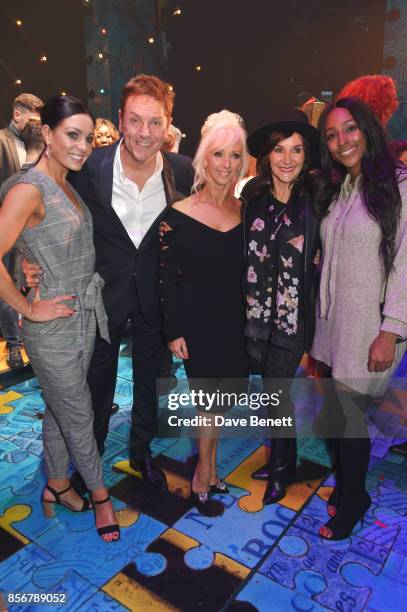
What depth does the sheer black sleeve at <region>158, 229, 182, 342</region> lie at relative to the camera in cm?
199

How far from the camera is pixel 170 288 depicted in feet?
6.66

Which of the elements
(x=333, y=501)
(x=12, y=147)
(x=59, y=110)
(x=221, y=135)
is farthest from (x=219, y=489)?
(x=12, y=147)

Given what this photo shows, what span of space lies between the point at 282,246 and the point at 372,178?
1.48 feet

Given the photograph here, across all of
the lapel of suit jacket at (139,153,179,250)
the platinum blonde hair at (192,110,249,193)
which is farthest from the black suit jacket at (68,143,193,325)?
the platinum blonde hair at (192,110,249,193)

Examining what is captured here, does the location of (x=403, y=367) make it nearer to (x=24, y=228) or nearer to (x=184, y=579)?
(x=184, y=579)

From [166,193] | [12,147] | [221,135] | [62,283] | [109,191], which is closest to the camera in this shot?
[62,283]

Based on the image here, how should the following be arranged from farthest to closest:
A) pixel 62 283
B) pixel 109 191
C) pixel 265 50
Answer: pixel 265 50 → pixel 109 191 → pixel 62 283

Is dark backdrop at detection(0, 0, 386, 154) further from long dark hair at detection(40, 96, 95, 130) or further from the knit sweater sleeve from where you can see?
the knit sweater sleeve

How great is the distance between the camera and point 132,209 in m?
2.12

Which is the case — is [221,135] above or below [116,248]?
above

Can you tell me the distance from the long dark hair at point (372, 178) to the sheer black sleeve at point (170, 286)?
0.67 m

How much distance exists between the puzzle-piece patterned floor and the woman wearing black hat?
0.73 meters

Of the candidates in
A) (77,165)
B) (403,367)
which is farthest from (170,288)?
(403,367)

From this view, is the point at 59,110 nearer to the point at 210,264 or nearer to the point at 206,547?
the point at 210,264
